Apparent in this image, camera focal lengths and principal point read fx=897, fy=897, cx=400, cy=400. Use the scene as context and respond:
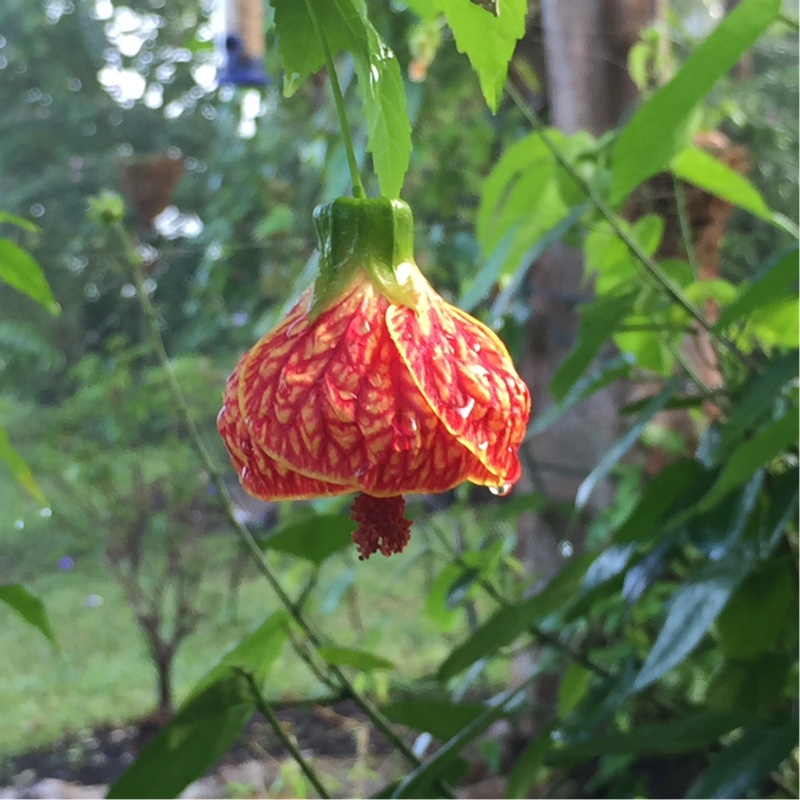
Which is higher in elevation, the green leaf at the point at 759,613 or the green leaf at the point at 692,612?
the green leaf at the point at 692,612

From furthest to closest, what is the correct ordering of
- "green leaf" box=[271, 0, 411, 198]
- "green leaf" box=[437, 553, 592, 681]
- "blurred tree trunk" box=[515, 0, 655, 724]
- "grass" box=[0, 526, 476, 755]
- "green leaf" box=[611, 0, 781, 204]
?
"grass" box=[0, 526, 476, 755] < "blurred tree trunk" box=[515, 0, 655, 724] < "green leaf" box=[437, 553, 592, 681] < "green leaf" box=[611, 0, 781, 204] < "green leaf" box=[271, 0, 411, 198]

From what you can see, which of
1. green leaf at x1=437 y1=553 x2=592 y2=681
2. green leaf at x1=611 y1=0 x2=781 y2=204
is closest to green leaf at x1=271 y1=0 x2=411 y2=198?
green leaf at x1=611 y1=0 x2=781 y2=204

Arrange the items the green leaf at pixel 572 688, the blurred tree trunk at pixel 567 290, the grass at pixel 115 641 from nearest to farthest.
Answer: the green leaf at pixel 572 688 → the blurred tree trunk at pixel 567 290 → the grass at pixel 115 641

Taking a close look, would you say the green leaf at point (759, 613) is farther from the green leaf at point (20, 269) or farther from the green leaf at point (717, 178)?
the green leaf at point (20, 269)

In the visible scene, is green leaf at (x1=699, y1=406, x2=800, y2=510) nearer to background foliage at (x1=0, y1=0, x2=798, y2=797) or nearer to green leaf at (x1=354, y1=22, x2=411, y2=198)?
background foliage at (x1=0, y1=0, x2=798, y2=797)

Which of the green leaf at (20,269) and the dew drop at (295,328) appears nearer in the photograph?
the dew drop at (295,328)

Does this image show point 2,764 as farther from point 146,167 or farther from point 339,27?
point 339,27

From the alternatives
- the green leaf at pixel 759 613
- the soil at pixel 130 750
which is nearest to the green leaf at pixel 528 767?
the green leaf at pixel 759 613
